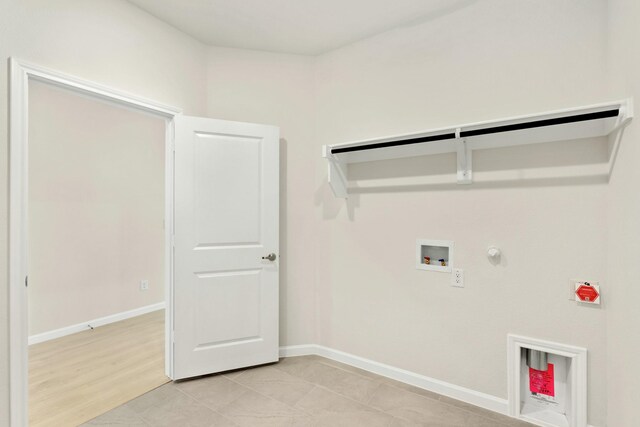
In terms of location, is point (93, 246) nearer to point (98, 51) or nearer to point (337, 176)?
point (98, 51)

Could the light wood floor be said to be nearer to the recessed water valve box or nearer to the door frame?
the door frame

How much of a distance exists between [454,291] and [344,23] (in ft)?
6.88

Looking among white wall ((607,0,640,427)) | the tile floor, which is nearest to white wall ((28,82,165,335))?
the tile floor

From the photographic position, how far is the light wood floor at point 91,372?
2158 millimetres

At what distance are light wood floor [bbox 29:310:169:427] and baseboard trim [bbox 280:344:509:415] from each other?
1.16m

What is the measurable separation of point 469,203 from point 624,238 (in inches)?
31.7

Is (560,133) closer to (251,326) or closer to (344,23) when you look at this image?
(344,23)

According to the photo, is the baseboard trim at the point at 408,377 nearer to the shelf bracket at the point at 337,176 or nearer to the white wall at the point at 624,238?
the white wall at the point at 624,238

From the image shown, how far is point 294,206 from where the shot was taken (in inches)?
118

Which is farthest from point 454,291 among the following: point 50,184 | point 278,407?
point 50,184

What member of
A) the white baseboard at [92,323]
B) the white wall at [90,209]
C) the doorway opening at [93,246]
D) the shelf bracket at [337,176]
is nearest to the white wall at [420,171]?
the shelf bracket at [337,176]

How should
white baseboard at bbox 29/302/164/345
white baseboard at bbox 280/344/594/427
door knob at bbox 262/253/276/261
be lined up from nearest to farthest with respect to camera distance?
white baseboard at bbox 280/344/594/427 < door knob at bbox 262/253/276/261 < white baseboard at bbox 29/302/164/345

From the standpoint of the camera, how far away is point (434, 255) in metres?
2.40

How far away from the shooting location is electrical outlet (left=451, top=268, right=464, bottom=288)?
2.26m
